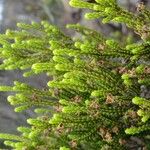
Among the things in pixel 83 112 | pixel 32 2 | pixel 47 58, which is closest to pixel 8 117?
pixel 47 58

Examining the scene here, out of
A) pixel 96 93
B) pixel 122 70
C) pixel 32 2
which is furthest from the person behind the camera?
pixel 32 2

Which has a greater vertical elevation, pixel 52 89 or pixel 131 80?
pixel 52 89

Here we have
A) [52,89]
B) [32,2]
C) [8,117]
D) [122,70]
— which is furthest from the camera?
[32,2]

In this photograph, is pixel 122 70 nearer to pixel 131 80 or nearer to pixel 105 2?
pixel 131 80

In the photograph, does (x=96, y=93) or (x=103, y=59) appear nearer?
(x=96, y=93)

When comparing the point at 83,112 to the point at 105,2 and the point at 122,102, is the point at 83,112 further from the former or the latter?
the point at 105,2

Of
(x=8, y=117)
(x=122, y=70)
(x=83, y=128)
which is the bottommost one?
(x=83, y=128)

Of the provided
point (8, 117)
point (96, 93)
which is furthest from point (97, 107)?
point (8, 117)

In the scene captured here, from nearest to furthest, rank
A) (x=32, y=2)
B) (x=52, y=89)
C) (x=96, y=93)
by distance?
(x=96, y=93) → (x=52, y=89) → (x=32, y=2)

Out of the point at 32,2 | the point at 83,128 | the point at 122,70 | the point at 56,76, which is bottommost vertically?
the point at 83,128
